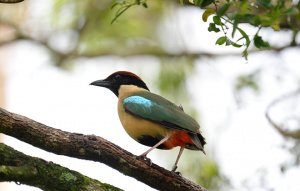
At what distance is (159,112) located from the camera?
4.88m

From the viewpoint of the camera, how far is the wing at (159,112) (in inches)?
186

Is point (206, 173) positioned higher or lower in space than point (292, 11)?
higher

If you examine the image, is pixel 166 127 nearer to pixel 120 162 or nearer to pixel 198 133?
pixel 198 133

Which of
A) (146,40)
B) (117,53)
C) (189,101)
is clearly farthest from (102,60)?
(189,101)

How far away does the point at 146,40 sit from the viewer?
9.12m

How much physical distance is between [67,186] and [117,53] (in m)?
5.22

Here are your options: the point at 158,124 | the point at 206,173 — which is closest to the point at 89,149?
the point at 158,124

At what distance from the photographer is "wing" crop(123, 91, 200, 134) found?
4.72 meters

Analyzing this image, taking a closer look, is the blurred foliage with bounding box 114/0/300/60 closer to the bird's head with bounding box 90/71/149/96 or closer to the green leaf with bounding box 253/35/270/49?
the green leaf with bounding box 253/35/270/49

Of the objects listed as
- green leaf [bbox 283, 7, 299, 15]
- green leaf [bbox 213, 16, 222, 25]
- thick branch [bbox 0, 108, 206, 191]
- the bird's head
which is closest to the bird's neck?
the bird's head

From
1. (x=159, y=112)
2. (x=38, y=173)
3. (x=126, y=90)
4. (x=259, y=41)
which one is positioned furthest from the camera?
(x=126, y=90)

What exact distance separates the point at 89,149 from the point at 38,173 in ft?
1.51

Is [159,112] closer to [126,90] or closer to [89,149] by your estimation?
[126,90]

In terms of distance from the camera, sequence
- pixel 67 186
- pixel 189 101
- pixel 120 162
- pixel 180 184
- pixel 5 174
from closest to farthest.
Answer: pixel 5 174, pixel 67 186, pixel 120 162, pixel 180 184, pixel 189 101
